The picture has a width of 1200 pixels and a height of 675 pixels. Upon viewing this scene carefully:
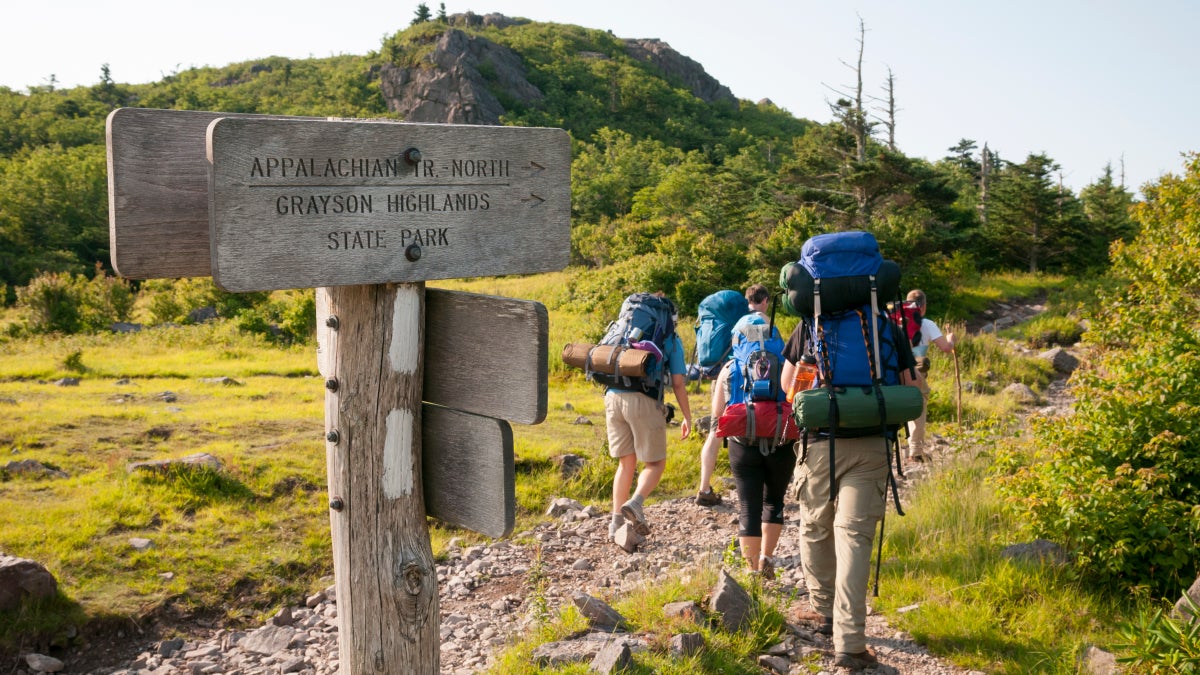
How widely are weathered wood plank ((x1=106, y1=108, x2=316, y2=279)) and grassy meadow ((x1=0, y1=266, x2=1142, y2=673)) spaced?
308 cm

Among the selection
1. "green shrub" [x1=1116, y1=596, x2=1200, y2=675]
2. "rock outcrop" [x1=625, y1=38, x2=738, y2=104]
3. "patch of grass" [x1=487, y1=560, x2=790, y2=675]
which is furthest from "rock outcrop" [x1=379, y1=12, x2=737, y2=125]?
"green shrub" [x1=1116, y1=596, x2=1200, y2=675]

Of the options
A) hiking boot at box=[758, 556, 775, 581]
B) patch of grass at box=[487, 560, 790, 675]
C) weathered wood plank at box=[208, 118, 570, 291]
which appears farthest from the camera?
hiking boot at box=[758, 556, 775, 581]

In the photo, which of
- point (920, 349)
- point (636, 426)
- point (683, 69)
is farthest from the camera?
point (683, 69)

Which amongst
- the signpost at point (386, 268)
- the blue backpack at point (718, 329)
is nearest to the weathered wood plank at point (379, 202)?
the signpost at point (386, 268)

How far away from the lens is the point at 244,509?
6934mm

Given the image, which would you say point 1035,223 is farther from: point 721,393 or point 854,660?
point 854,660

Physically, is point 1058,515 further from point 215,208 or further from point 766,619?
point 215,208

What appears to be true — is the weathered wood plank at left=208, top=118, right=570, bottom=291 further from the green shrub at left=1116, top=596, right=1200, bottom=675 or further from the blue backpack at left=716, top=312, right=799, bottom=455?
the green shrub at left=1116, top=596, right=1200, bottom=675

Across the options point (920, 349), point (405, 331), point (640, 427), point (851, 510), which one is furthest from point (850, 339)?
point (920, 349)

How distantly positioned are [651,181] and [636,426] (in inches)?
1573

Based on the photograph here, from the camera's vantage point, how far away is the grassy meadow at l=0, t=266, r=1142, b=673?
4973 mm

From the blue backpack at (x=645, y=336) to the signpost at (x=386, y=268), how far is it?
11.9 ft

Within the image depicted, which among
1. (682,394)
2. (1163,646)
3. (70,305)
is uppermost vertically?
(70,305)

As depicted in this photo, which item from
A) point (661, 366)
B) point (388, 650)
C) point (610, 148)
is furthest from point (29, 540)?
point (610, 148)
